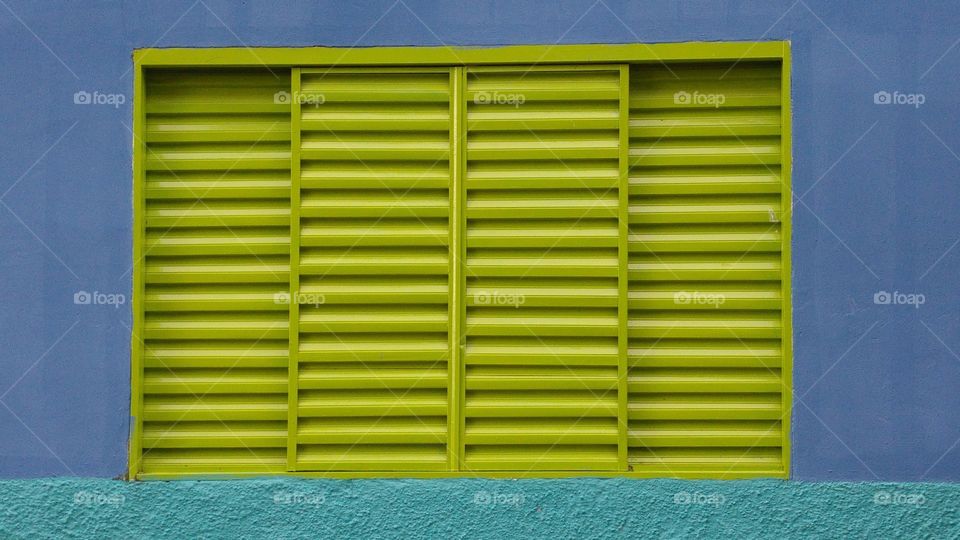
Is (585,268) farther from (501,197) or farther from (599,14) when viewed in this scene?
(599,14)

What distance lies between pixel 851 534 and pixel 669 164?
7.28ft

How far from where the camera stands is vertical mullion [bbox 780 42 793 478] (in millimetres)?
5250

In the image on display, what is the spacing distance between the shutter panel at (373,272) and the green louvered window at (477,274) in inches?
0.5

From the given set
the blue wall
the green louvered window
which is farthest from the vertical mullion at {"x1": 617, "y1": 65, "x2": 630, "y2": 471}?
the blue wall

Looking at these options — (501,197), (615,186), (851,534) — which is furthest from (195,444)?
(851,534)

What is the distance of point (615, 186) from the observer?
5352 millimetres

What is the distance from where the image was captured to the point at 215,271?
5.45 meters

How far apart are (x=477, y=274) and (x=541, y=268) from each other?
0.36 metres

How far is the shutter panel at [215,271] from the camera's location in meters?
5.43

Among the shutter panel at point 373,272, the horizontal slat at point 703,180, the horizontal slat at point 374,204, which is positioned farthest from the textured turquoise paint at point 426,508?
the horizontal slat at point 703,180

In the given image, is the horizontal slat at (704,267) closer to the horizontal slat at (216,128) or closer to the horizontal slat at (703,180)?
the horizontal slat at (703,180)

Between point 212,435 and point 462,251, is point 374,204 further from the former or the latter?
point 212,435

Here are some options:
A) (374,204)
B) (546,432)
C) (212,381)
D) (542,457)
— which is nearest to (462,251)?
(374,204)

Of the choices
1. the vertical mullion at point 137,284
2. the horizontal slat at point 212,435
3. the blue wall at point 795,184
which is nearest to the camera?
the blue wall at point 795,184
